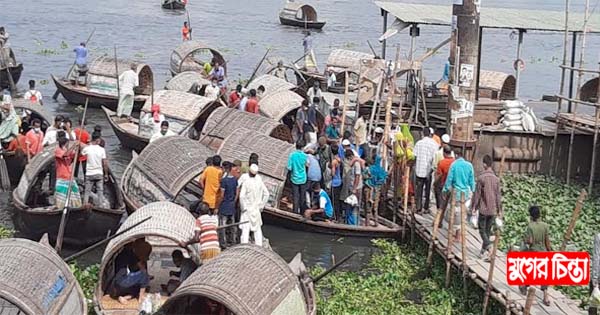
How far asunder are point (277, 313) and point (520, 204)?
906cm

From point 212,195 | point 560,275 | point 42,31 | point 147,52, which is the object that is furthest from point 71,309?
point 42,31

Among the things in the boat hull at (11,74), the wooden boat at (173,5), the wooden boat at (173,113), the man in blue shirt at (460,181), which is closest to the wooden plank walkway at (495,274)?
the man in blue shirt at (460,181)

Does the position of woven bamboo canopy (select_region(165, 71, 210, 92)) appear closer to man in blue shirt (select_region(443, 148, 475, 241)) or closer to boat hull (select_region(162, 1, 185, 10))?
man in blue shirt (select_region(443, 148, 475, 241))

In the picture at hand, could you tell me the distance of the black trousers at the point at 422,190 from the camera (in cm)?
1723

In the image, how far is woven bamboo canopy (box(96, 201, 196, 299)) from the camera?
42.1 feet

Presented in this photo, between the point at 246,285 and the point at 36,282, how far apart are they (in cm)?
253

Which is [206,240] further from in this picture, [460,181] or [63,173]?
[460,181]

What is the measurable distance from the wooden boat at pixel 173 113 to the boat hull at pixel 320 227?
5.43m

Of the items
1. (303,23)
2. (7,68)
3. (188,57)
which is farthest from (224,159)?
(303,23)

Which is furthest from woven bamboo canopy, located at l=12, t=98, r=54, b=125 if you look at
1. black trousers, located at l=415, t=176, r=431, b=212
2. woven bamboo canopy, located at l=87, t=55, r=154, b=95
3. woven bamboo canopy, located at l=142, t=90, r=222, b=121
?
black trousers, located at l=415, t=176, r=431, b=212

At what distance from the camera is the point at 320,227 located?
17438mm

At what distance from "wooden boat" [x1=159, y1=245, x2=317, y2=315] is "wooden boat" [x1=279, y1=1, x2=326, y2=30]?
46713mm

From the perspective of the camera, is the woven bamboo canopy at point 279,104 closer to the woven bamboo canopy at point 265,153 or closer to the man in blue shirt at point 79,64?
the woven bamboo canopy at point 265,153

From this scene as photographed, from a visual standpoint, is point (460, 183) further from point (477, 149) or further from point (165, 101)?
point (165, 101)
